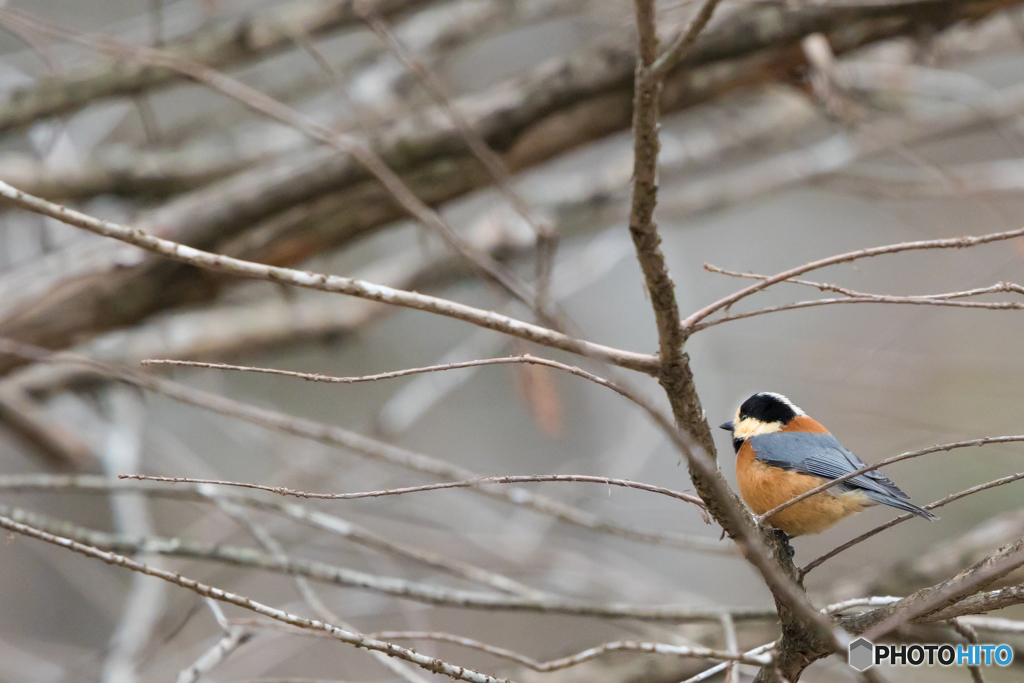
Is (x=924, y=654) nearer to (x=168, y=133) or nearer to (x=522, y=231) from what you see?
(x=522, y=231)

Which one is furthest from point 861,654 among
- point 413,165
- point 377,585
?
point 413,165

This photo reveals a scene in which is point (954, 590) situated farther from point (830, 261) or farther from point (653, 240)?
point (653, 240)

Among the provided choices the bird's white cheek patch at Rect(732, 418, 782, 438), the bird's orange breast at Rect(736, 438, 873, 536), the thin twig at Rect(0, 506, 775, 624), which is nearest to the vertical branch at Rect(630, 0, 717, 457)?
the bird's orange breast at Rect(736, 438, 873, 536)

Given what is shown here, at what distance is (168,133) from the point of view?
11.1ft

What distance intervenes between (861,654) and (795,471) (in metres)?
0.42

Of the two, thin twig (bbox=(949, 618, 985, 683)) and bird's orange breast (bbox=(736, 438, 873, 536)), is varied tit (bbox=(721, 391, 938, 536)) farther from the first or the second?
thin twig (bbox=(949, 618, 985, 683))

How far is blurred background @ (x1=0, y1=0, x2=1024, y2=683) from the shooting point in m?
1.81

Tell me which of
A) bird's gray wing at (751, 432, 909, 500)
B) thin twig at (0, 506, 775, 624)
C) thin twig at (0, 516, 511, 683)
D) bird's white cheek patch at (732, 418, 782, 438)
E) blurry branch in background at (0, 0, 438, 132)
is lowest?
thin twig at (0, 516, 511, 683)

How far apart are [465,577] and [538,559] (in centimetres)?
152

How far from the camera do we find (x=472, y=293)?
4.00m

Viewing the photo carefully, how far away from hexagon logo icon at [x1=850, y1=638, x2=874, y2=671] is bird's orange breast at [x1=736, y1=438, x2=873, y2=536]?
22 cm

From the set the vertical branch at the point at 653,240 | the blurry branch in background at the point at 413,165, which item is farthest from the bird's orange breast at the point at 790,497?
the blurry branch in background at the point at 413,165

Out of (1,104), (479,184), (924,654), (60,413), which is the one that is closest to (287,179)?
(479,184)

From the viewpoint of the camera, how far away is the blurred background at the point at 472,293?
1808 mm
